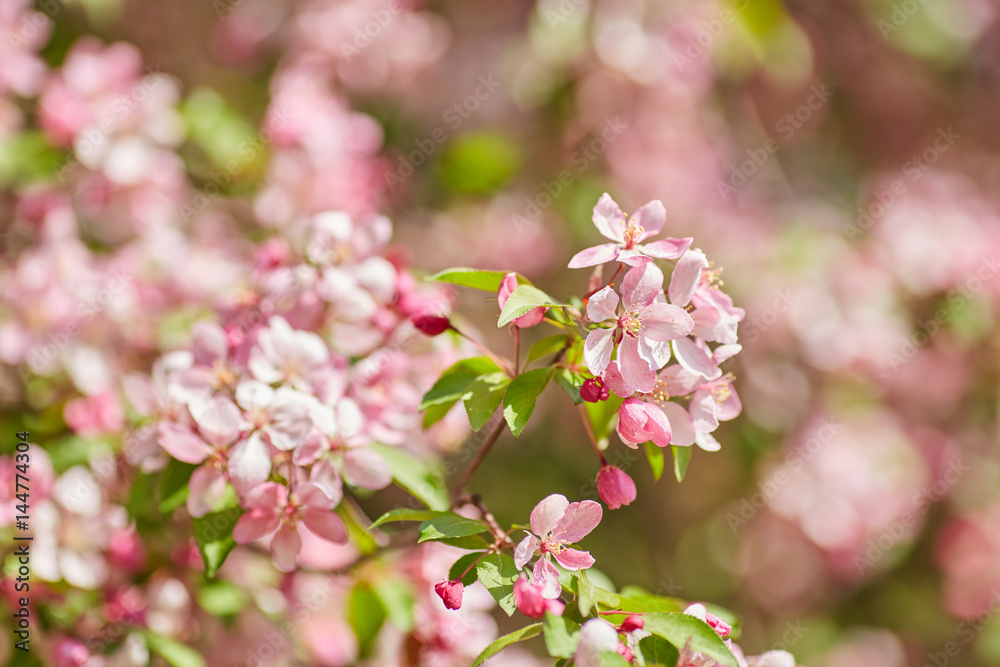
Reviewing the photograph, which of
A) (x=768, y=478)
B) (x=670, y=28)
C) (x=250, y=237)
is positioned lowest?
(x=768, y=478)

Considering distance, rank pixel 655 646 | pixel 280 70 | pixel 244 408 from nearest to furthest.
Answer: pixel 655 646 < pixel 244 408 < pixel 280 70

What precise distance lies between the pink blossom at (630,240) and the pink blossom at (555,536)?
0.84 ft

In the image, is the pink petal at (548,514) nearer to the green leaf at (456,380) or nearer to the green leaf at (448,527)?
the green leaf at (448,527)

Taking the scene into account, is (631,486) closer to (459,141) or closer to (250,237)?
(250,237)

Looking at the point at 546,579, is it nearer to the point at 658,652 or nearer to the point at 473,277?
the point at 658,652

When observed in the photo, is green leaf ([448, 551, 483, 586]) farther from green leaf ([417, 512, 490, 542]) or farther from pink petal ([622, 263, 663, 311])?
pink petal ([622, 263, 663, 311])

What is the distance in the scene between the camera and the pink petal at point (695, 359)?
84 centimetres

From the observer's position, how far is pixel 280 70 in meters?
2.08

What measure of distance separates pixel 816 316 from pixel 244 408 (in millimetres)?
1701

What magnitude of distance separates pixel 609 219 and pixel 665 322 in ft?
0.51

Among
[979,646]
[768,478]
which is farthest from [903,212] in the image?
[979,646]

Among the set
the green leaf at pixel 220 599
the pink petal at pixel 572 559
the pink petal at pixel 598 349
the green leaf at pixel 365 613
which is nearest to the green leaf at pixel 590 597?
the pink petal at pixel 572 559

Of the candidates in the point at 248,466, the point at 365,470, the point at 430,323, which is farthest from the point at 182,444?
the point at 430,323

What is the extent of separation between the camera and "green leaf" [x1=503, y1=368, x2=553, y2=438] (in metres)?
0.81
